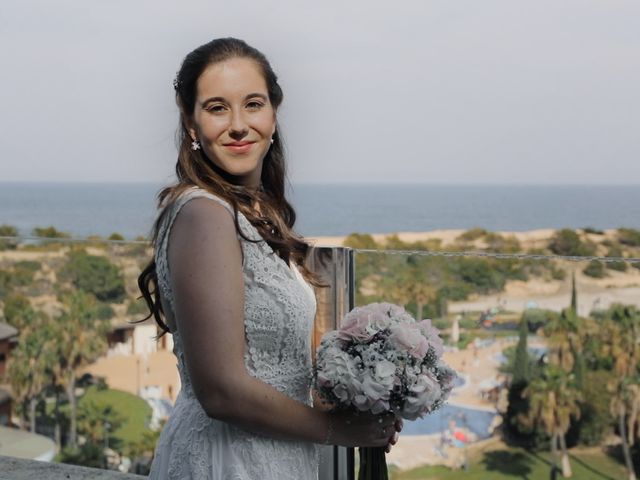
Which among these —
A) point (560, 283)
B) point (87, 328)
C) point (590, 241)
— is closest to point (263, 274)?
point (560, 283)

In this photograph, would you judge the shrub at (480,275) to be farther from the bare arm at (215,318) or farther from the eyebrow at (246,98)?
the bare arm at (215,318)

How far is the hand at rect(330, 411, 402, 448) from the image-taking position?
1.70 metres

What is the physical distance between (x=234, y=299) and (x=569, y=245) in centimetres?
4250

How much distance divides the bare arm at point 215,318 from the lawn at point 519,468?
1.95 metres

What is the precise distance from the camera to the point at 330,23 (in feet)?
191

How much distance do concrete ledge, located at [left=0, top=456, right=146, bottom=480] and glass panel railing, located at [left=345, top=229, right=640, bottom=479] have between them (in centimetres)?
104

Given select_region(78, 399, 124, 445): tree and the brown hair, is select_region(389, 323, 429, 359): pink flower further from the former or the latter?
select_region(78, 399, 124, 445): tree

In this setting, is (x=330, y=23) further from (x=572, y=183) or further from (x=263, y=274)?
(x=263, y=274)

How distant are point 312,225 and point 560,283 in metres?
61.3

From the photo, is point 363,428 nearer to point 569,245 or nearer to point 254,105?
point 254,105

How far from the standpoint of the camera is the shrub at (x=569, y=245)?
4144 centimetres

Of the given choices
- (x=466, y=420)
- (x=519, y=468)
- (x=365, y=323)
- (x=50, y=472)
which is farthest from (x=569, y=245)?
(x=365, y=323)

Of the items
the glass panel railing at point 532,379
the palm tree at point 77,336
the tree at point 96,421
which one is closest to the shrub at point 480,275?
the glass panel railing at point 532,379

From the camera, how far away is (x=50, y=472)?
343cm
